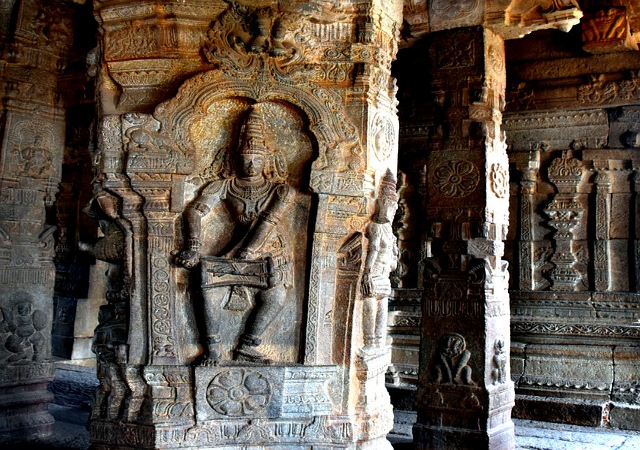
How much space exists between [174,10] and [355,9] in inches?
47.1

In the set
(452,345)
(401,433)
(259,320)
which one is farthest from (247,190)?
(401,433)

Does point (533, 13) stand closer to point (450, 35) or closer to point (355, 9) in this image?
point (450, 35)

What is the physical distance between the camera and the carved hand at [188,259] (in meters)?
4.36

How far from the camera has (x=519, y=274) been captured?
910 centimetres

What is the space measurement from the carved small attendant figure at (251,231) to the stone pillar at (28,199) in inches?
107

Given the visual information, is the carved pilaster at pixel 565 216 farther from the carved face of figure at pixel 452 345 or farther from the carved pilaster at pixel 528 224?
the carved face of figure at pixel 452 345

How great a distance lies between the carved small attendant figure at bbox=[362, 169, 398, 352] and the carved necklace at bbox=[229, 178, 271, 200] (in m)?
0.77

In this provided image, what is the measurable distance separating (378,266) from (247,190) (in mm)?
1062

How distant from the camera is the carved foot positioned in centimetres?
442

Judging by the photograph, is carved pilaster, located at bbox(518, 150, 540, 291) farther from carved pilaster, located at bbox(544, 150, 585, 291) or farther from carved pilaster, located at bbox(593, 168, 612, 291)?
carved pilaster, located at bbox(593, 168, 612, 291)

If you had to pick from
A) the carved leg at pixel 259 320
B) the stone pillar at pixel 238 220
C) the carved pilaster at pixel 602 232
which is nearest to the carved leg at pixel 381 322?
the stone pillar at pixel 238 220

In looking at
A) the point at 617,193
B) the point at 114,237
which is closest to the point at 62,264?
the point at 114,237

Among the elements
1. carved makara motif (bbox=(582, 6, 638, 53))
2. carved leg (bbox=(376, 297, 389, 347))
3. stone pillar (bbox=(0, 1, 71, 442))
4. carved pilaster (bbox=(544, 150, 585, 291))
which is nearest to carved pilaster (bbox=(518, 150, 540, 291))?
carved pilaster (bbox=(544, 150, 585, 291))

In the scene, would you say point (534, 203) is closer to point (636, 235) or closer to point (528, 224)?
point (528, 224)
